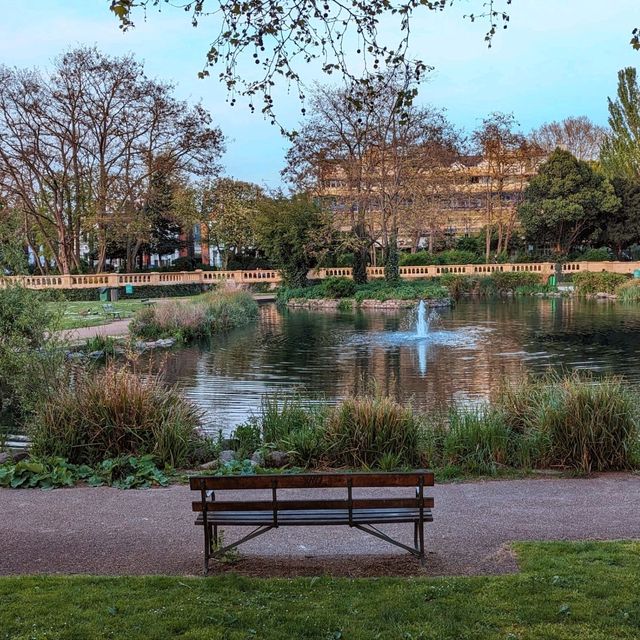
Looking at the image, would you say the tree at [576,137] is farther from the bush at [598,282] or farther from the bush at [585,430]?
the bush at [585,430]

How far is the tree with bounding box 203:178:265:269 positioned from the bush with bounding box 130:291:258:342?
23.9 meters

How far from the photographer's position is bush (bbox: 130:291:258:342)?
22.0 metres

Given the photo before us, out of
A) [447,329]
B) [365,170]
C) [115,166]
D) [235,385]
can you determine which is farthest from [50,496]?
[115,166]

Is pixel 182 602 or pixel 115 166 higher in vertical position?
pixel 115 166

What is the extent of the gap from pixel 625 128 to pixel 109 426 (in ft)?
188

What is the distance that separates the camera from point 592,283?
39.2m

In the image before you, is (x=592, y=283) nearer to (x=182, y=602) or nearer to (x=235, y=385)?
(x=235, y=385)

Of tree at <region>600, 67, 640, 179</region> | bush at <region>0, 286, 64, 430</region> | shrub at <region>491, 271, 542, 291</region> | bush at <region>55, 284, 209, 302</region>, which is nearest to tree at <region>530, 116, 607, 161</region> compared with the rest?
tree at <region>600, 67, 640, 179</region>

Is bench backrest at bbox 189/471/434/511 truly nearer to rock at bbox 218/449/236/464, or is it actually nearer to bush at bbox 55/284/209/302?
rock at bbox 218/449/236/464

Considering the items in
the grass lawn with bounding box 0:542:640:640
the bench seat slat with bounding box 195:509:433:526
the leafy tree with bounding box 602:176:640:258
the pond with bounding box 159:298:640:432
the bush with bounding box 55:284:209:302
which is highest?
the leafy tree with bounding box 602:176:640:258

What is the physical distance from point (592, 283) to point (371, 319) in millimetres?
16950

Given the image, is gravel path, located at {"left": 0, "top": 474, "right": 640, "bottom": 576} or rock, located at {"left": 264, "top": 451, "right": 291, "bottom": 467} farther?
rock, located at {"left": 264, "top": 451, "right": 291, "bottom": 467}

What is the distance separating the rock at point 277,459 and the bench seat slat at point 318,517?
303 cm

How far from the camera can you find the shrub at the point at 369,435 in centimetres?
770
